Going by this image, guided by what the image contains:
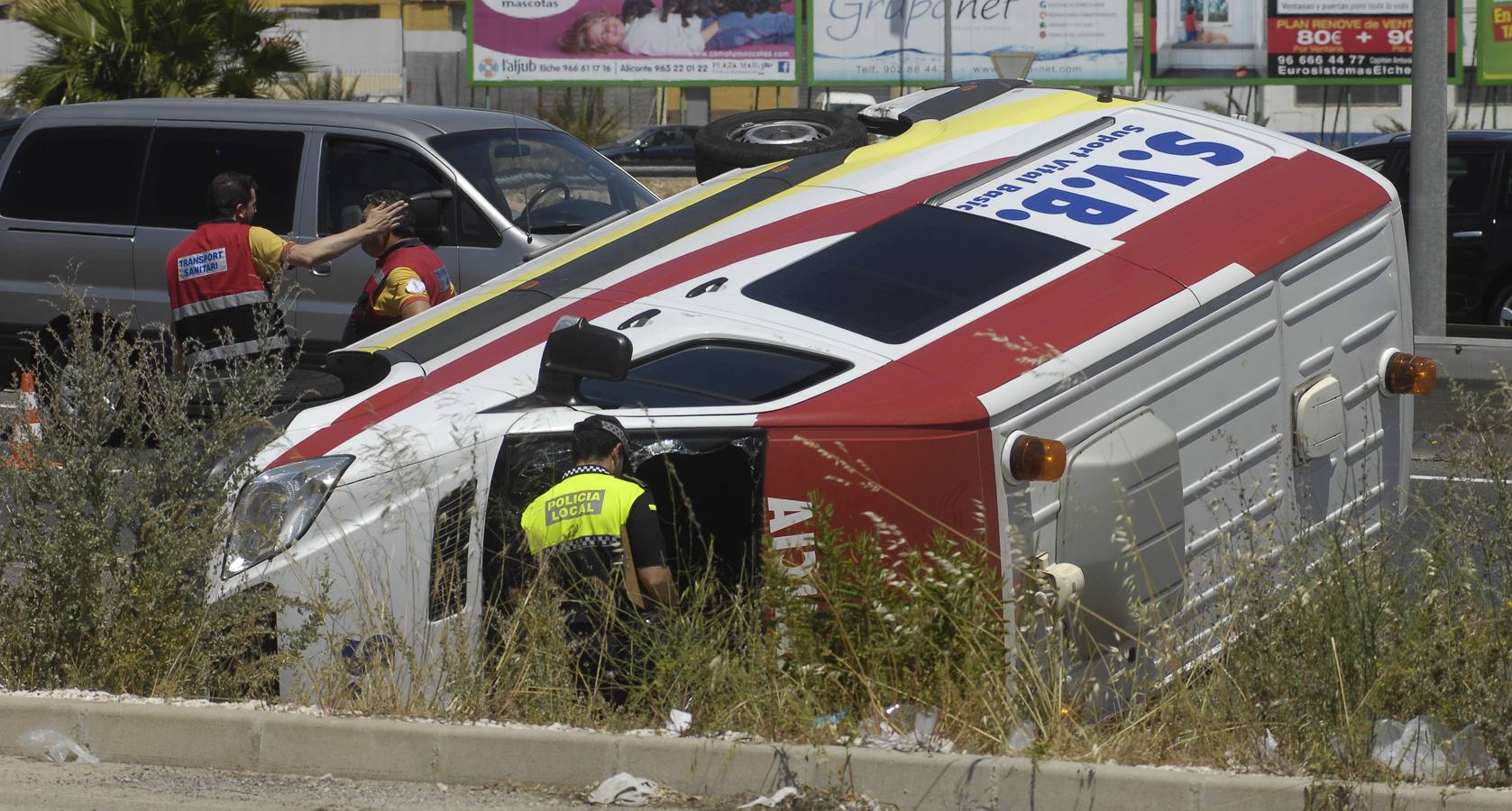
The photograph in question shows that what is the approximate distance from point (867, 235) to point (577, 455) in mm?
1466

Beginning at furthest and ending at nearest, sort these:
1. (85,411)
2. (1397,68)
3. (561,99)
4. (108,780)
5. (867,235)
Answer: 1. (561,99)
2. (1397,68)
3. (867,235)
4. (85,411)
5. (108,780)

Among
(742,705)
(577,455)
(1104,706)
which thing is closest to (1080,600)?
(1104,706)

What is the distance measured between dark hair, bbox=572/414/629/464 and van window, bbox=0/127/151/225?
6.20 metres

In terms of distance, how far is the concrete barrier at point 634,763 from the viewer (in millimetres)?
4098

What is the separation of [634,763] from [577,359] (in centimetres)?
121

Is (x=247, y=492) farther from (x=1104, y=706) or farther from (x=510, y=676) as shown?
(x=1104, y=706)

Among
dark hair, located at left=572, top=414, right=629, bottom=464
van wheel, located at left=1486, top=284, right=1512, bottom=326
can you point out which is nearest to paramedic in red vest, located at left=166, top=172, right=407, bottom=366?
dark hair, located at left=572, top=414, right=629, bottom=464

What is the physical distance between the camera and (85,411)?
512cm

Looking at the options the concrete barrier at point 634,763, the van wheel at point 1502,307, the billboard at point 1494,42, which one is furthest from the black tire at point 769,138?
the billboard at point 1494,42

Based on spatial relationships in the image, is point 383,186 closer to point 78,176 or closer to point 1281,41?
point 78,176

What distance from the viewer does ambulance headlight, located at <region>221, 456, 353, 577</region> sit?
4.86 m

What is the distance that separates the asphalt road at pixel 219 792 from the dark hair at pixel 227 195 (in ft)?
12.2

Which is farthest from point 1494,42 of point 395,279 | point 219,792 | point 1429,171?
point 219,792

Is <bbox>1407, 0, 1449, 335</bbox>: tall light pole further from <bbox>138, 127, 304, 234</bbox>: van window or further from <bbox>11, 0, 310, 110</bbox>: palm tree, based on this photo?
<bbox>11, 0, 310, 110</bbox>: palm tree
